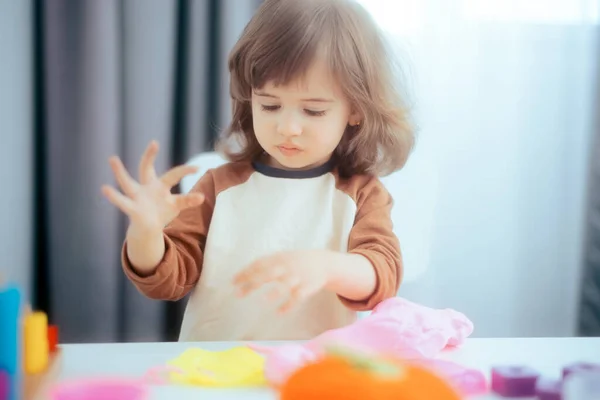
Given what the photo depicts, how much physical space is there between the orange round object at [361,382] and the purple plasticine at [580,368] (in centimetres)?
17

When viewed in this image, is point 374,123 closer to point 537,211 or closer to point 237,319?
point 237,319

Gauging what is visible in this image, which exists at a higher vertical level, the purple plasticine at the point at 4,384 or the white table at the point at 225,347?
the purple plasticine at the point at 4,384

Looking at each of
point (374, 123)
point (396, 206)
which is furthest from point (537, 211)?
point (374, 123)

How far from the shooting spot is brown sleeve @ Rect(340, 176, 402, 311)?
0.76 meters

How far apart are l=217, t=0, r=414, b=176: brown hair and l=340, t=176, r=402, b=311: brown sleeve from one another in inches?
1.2

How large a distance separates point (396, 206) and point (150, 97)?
0.48 meters

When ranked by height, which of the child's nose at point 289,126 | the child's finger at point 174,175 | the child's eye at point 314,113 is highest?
the child's eye at point 314,113

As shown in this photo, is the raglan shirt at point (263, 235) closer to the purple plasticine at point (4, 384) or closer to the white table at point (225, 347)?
the white table at point (225, 347)

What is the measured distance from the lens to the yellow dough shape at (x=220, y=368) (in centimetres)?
54

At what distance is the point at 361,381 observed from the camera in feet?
1.24

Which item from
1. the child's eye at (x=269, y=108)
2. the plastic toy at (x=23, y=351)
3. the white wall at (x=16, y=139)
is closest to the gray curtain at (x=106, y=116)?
the white wall at (x=16, y=139)

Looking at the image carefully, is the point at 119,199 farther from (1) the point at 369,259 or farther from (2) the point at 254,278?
(1) the point at 369,259

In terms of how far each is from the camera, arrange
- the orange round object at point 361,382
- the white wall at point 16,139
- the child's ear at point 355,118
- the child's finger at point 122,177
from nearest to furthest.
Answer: the orange round object at point 361,382, the child's finger at point 122,177, the child's ear at point 355,118, the white wall at point 16,139

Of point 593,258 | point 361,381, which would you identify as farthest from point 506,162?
point 361,381
